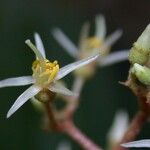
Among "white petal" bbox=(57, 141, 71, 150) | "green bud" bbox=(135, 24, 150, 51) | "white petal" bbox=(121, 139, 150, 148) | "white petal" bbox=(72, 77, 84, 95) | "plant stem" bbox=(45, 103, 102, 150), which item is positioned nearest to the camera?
"white petal" bbox=(121, 139, 150, 148)

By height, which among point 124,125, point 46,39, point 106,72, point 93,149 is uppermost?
point 46,39

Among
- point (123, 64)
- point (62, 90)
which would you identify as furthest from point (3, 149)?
point (62, 90)

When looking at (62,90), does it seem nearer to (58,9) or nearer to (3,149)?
(3,149)

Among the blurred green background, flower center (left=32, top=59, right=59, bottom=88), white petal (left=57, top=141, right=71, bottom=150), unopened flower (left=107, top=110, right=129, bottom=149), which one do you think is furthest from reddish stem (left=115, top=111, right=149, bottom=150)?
the blurred green background

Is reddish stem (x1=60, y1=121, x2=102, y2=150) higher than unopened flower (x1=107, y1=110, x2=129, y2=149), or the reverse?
unopened flower (x1=107, y1=110, x2=129, y2=149)

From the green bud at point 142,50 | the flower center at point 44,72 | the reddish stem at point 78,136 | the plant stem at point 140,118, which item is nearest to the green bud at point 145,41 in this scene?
the green bud at point 142,50

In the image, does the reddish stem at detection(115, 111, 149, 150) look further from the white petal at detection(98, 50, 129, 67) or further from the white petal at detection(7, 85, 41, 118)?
the white petal at detection(98, 50, 129, 67)

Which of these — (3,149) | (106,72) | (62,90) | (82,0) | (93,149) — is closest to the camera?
(62,90)
